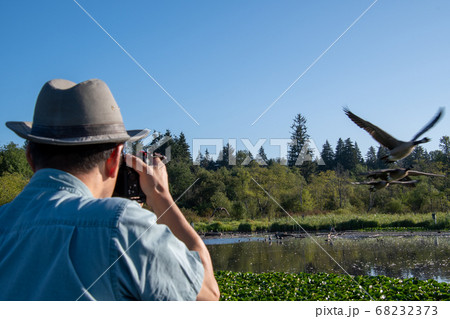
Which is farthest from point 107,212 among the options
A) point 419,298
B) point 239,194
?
point 239,194

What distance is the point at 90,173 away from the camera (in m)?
1.05

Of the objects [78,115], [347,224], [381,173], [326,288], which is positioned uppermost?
[78,115]

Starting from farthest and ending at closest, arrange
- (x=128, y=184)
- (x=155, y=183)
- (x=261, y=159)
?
(x=261, y=159) < (x=128, y=184) < (x=155, y=183)

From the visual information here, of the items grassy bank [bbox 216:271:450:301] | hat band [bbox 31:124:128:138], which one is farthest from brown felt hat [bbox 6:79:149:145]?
grassy bank [bbox 216:271:450:301]

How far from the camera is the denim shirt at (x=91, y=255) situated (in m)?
0.85

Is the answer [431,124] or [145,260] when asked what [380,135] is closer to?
[431,124]

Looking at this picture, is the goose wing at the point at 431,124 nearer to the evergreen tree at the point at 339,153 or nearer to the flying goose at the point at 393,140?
the flying goose at the point at 393,140

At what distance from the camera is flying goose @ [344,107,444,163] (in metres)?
4.07

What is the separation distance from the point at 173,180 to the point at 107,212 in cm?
1949

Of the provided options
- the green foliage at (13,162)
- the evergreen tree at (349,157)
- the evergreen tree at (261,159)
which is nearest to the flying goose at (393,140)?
the evergreen tree at (261,159)

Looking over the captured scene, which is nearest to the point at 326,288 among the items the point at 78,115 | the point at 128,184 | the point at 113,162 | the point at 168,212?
the point at 128,184

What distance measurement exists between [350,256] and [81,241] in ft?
41.8

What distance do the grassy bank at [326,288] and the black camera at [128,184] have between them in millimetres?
4777

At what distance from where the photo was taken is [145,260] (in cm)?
86
